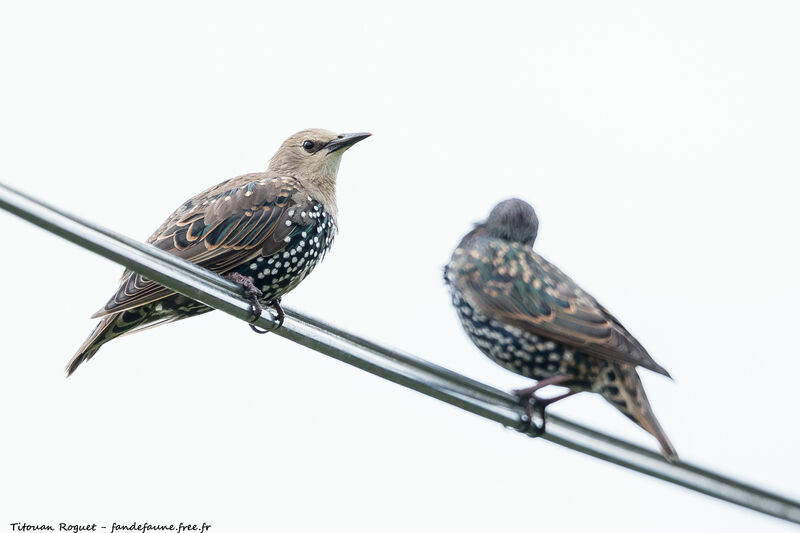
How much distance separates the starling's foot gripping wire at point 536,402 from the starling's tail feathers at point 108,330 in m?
2.20

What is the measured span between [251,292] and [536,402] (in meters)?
1.51

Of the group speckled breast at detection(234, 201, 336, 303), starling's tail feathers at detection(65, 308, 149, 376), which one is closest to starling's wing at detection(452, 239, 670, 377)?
speckled breast at detection(234, 201, 336, 303)

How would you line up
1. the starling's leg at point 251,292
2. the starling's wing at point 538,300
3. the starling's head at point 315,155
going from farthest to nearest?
the starling's head at point 315,155 → the starling's wing at point 538,300 → the starling's leg at point 251,292

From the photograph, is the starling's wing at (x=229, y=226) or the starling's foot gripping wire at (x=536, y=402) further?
the starling's wing at (x=229, y=226)

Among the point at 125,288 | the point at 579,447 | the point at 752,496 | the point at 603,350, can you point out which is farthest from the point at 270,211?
the point at 752,496

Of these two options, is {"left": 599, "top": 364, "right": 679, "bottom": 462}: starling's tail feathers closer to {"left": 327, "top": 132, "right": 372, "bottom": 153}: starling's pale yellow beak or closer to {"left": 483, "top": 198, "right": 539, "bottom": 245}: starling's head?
{"left": 483, "top": 198, "right": 539, "bottom": 245}: starling's head

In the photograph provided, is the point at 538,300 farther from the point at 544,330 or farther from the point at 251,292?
the point at 251,292

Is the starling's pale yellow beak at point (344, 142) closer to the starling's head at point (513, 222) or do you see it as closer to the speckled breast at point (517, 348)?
the starling's head at point (513, 222)

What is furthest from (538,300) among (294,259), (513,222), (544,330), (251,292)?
(294,259)

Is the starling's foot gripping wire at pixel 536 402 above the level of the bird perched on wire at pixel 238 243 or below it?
below

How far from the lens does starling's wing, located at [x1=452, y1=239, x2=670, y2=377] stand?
18.5 feet

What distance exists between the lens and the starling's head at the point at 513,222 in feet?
21.7

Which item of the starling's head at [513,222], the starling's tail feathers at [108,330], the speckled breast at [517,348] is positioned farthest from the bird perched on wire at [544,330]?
the starling's tail feathers at [108,330]

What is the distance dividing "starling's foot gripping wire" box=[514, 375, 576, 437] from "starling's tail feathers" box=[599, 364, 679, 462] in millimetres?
200
